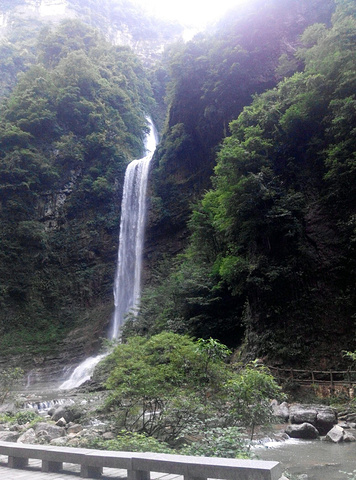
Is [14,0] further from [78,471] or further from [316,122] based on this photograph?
[78,471]

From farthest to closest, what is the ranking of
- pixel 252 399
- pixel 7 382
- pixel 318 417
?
pixel 7 382 → pixel 318 417 → pixel 252 399

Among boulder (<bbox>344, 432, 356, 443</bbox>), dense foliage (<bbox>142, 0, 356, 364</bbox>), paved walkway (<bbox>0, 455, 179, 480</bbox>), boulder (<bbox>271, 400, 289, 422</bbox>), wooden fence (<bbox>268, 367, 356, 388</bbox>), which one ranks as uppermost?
dense foliage (<bbox>142, 0, 356, 364</bbox>)

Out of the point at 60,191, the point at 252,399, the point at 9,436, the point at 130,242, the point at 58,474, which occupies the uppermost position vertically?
the point at 60,191

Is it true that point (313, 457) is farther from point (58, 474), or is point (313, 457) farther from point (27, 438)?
point (27, 438)

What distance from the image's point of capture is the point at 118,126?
36.8 meters

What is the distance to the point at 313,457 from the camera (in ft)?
24.6

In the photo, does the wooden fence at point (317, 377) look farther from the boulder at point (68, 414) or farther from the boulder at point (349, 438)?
the boulder at point (68, 414)

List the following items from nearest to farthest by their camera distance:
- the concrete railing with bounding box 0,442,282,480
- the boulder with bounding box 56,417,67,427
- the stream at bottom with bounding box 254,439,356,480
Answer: the concrete railing with bounding box 0,442,282,480, the stream at bottom with bounding box 254,439,356,480, the boulder with bounding box 56,417,67,427

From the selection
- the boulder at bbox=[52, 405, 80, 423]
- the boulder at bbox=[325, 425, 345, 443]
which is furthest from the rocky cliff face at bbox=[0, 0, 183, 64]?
the boulder at bbox=[325, 425, 345, 443]

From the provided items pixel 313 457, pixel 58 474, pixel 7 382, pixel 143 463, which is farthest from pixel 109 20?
pixel 143 463

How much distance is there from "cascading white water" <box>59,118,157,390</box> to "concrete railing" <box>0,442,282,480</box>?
66.1 ft

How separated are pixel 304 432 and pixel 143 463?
6.82 metres

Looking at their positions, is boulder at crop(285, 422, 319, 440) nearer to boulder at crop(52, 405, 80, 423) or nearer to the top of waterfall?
boulder at crop(52, 405, 80, 423)

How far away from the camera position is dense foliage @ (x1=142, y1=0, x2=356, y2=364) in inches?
563
